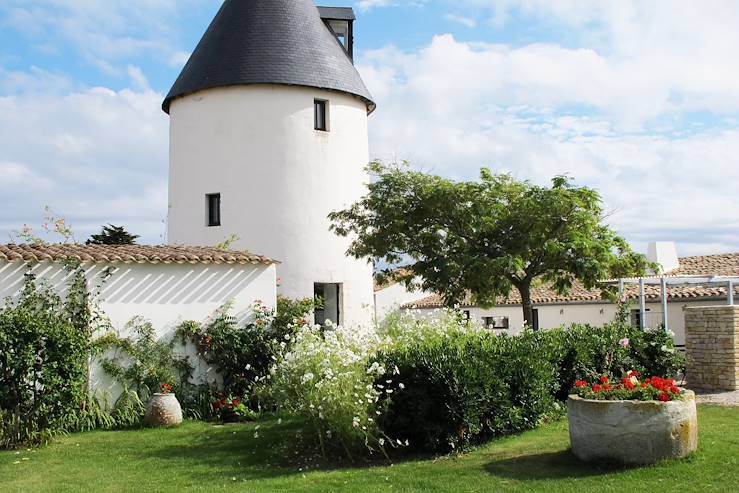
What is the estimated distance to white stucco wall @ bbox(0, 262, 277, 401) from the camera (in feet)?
45.2

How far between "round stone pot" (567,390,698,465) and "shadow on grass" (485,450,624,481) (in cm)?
17

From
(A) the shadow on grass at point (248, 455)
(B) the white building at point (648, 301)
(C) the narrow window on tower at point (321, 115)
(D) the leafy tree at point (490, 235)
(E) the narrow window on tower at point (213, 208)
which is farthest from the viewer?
(B) the white building at point (648, 301)

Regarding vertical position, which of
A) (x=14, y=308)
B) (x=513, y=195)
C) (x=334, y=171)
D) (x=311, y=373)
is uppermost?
(x=334, y=171)

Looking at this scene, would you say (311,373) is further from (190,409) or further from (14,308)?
(14,308)

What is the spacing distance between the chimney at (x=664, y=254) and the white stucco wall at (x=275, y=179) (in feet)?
45.7

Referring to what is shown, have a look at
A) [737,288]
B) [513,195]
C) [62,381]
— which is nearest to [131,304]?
[62,381]

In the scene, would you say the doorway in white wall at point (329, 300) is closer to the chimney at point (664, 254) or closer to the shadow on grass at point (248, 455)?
the shadow on grass at point (248, 455)

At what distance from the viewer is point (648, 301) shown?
31.4 meters

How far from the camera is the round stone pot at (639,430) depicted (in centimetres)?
884

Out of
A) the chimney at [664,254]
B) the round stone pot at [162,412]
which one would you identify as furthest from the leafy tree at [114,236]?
the chimney at [664,254]

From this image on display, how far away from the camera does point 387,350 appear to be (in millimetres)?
11672

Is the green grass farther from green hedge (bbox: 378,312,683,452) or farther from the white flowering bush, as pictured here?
the white flowering bush

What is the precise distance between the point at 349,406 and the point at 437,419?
4.11 ft

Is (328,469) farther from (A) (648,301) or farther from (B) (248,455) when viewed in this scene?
(A) (648,301)
